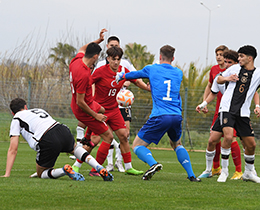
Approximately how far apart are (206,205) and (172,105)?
2.19 meters

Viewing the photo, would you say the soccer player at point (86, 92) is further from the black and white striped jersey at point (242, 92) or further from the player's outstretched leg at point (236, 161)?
the player's outstretched leg at point (236, 161)

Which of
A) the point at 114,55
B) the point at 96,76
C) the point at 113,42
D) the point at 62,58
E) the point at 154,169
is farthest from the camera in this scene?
the point at 62,58

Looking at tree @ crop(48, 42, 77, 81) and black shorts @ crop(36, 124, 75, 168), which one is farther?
tree @ crop(48, 42, 77, 81)

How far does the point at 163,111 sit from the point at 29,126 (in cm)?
190

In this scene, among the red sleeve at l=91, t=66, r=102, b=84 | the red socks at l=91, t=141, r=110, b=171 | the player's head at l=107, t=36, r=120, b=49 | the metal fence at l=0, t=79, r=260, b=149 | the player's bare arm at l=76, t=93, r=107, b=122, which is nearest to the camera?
the player's bare arm at l=76, t=93, r=107, b=122

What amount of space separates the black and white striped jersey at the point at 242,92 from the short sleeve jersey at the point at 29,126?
2.63 m

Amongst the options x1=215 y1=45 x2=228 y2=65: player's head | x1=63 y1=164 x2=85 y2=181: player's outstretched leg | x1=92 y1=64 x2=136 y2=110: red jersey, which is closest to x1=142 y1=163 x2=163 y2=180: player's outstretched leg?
x1=63 y1=164 x2=85 y2=181: player's outstretched leg

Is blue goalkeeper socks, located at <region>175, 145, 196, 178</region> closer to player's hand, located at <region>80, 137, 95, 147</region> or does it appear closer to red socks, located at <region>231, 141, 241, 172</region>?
red socks, located at <region>231, 141, 241, 172</region>

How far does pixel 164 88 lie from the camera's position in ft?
20.2

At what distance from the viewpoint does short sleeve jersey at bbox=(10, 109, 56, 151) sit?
5.89 meters

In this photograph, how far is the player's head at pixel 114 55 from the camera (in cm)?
687

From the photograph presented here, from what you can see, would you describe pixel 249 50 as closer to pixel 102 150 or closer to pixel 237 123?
pixel 237 123

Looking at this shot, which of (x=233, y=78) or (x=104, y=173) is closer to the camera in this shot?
(x=104, y=173)

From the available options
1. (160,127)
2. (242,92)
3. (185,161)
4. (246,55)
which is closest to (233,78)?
(242,92)
